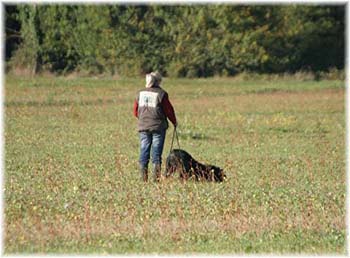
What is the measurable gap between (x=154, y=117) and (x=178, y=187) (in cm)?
145

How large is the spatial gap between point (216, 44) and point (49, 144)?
37501mm

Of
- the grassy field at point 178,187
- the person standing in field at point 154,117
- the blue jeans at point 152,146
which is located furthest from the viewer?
the blue jeans at point 152,146

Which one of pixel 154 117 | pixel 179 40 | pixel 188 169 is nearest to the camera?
pixel 154 117

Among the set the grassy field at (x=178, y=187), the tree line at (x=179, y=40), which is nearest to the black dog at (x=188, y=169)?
the grassy field at (x=178, y=187)

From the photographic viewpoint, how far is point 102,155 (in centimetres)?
1784

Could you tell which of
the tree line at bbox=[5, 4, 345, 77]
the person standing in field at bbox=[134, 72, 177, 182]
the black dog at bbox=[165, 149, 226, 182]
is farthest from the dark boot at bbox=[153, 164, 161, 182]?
the tree line at bbox=[5, 4, 345, 77]

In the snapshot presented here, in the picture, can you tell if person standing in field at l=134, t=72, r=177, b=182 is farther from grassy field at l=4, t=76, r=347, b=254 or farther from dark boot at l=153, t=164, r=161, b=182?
grassy field at l=4, t=76, r=347, b=254

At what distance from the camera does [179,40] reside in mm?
56531

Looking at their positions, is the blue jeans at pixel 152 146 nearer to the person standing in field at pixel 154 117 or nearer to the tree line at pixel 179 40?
the person standing in field at pixel 154 117

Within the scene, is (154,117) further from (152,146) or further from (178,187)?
(178,187)

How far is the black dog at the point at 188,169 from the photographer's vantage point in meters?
13.6

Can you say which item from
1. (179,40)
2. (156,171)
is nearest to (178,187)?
(156,171)

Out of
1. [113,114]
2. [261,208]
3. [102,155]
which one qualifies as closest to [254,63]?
[113,114]

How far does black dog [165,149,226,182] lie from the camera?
13.6 metres
